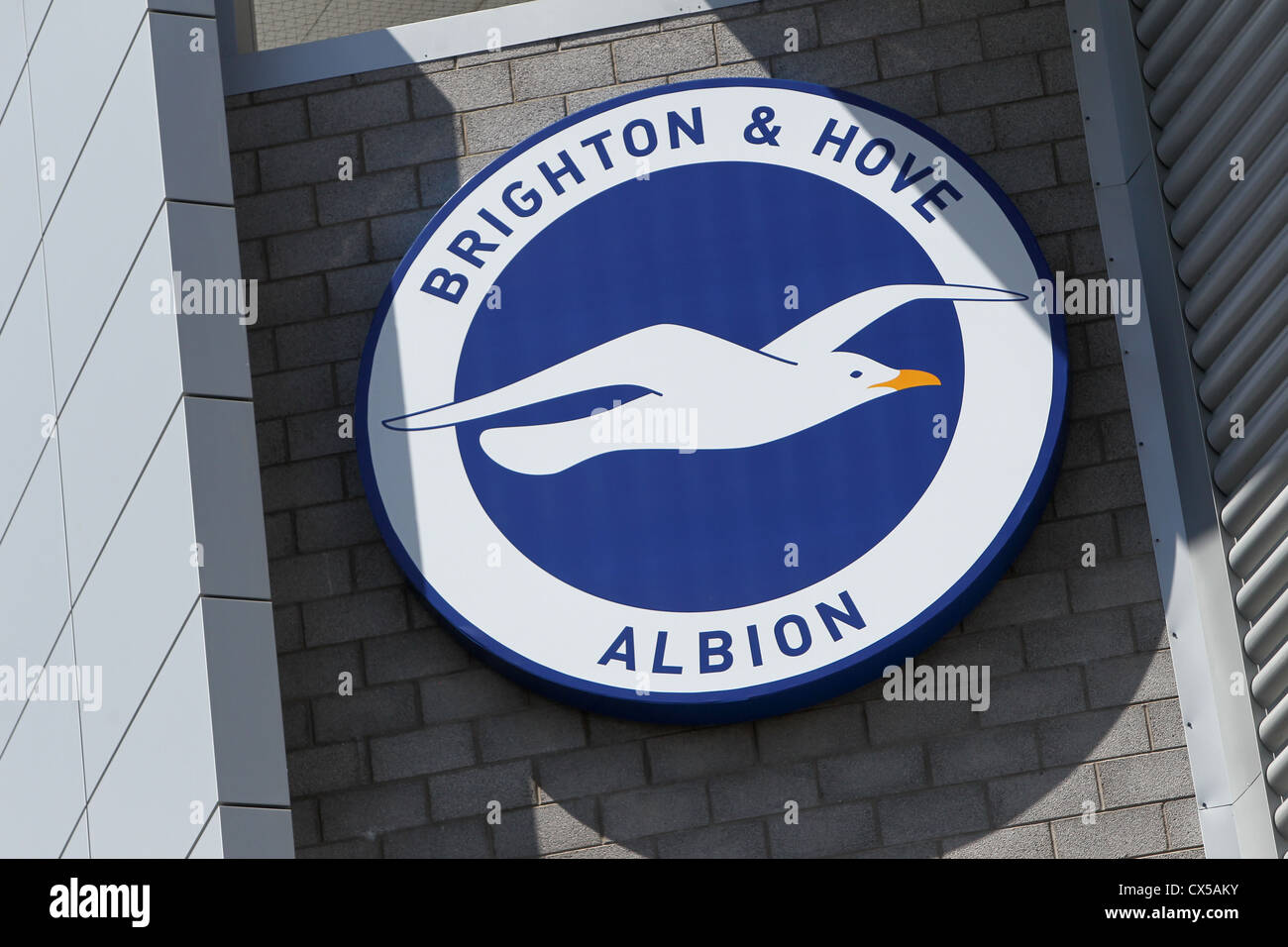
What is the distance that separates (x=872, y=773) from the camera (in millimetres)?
6359

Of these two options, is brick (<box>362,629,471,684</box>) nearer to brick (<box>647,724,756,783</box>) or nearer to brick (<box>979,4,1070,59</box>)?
brick (<box>647,724,756,783</box>)

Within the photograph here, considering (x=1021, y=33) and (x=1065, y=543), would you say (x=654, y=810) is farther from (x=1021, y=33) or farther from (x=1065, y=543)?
(x=1021, y=33)

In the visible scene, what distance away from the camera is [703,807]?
635 centimetres

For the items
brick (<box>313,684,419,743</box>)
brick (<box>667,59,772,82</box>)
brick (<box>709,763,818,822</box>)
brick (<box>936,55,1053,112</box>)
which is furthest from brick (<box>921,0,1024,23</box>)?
brick (<box>313,684,419,743</box>)

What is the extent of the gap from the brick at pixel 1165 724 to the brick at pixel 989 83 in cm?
247

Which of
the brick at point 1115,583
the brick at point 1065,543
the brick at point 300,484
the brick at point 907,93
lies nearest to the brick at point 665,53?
the brick at point 907,93

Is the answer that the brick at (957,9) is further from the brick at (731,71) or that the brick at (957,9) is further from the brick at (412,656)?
the brick at (412,656)

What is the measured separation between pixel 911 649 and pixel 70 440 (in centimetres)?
295

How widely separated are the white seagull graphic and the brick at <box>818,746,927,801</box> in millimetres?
1215

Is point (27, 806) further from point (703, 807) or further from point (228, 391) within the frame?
point (703, 807)

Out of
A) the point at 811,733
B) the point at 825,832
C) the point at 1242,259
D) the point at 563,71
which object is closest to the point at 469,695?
the point at 811,733

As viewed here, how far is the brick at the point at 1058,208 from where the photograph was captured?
6973mm
